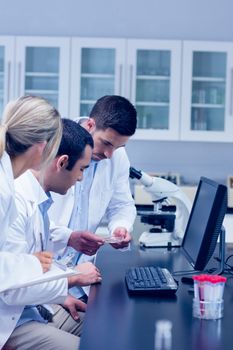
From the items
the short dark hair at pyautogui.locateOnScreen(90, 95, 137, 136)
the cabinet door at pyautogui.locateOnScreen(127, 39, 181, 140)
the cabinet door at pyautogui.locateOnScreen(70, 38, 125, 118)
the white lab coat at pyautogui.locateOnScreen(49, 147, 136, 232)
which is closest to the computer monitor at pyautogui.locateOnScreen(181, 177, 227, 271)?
the short dark hair at pyautogui.locateOnScreen(90, 95, 137, 136)

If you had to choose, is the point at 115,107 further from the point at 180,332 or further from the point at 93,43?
the point at 93,43

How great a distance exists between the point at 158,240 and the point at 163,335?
1221 mm

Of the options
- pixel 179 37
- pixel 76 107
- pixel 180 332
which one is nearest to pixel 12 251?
pixel 180 332

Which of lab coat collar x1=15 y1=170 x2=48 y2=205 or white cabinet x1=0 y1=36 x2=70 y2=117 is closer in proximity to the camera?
lab coat collar x1=15 y1=170 x2=48 y2=205

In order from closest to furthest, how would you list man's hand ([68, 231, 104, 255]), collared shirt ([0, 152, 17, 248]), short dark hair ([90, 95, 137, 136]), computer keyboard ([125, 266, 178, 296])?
1. collared shirt ([0, 152, 17, 248])
2. computer keyboard ([125, 266, 178, 296])
3. man's hand ([68, 231, 104, 255])
4. short dark hair ([90, 95, 137, 136])

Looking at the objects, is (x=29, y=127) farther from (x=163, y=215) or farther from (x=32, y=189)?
(x=163, y=215)

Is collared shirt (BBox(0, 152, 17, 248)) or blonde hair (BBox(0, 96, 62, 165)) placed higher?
blonde hair (BBox(0, 96, 62, 165))

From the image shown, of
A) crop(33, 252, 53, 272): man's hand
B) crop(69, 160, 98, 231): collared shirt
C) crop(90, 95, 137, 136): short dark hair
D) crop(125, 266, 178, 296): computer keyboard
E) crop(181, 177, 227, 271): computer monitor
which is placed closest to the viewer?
crop(33, 252, 53, 272): man's hand

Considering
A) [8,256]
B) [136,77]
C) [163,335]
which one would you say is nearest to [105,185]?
[8,256]

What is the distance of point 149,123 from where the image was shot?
4191 millimetres

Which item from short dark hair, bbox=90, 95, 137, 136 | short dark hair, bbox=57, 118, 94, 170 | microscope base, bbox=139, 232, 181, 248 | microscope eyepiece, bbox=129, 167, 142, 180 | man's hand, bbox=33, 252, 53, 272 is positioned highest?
short dark hair, bbox=90, 95, 137, 136

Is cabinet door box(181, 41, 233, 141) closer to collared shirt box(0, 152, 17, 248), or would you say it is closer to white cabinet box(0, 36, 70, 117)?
white cabinet box(0, 36, 70, 117)

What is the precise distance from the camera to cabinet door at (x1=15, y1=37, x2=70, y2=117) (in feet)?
13.5

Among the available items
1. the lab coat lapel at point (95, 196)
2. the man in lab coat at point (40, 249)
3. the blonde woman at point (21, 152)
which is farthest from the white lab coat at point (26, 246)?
the lab coat lapel at point (95, 196)
